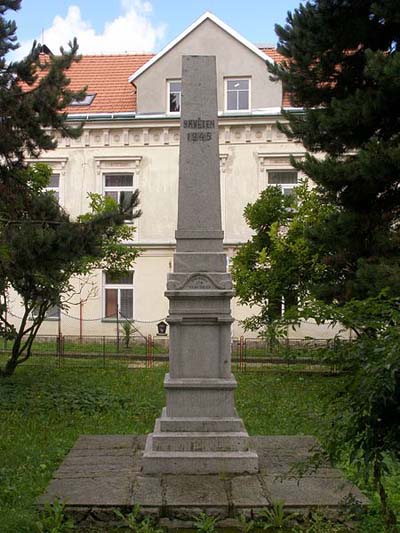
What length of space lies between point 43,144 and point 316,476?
747cm

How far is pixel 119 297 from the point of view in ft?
86.3

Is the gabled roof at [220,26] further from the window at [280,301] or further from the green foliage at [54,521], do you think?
the green foliage at [54,521]

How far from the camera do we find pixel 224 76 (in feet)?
82.3

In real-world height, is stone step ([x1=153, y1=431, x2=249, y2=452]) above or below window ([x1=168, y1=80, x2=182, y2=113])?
below

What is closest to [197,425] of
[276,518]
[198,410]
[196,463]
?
[198,410]

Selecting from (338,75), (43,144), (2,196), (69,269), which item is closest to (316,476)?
(2,196)

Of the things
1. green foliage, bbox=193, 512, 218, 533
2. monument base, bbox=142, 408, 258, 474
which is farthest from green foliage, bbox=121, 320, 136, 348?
green foliage, bbox=193, 512, 218, 533

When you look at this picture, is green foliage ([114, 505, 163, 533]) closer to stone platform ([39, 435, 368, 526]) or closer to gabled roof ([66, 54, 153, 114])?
stone platform ([39, 435, 368, 526])

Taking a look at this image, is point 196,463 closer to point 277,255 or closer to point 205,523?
point 205,523

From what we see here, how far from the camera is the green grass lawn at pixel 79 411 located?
22.5 feet

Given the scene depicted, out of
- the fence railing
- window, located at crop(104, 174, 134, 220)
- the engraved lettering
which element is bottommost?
the fence railing

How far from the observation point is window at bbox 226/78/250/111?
988 inches

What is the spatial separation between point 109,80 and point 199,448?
22202 millimetres

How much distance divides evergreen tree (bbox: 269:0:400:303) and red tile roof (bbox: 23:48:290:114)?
36.4 feet
